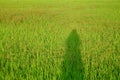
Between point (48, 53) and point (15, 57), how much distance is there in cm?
74

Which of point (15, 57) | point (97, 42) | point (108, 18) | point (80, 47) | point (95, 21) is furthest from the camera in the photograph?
point (108, 18)

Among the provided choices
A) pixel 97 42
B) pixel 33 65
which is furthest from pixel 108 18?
pixel 33 65

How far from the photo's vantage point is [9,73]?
14.3 ft

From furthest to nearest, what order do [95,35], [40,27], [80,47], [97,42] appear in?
1. [40,27]
2. [95,35]
3. [97,42]
4. [80,47]

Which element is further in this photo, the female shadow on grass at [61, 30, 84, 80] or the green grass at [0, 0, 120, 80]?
the green grass at [0, 0, 120, 80]

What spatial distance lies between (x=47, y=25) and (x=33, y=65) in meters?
4.29

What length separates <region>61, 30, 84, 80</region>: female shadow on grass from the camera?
4191mm

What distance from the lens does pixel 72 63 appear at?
4.69 m

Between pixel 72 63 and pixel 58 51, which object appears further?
pixel 58 51

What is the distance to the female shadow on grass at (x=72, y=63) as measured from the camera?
4191 mm

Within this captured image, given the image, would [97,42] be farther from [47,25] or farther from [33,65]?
[47,25]

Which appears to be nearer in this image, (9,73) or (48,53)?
(9,73)

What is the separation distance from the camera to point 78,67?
4.55 metres

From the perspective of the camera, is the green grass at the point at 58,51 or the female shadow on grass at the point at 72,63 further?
the green grass at the point at 58,51
